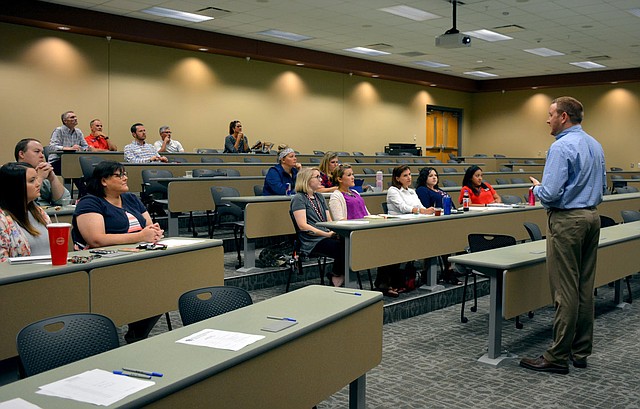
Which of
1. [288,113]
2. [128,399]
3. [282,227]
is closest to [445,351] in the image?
[282,227]

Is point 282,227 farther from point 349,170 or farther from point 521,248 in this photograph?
point 521,248

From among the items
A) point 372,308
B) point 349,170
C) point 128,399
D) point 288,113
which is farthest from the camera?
point 288,113

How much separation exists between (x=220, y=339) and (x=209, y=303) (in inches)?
24.8

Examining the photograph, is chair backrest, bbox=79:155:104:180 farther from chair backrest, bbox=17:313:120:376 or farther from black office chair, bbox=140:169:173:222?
chair backrest, bbox=17:313:120:376

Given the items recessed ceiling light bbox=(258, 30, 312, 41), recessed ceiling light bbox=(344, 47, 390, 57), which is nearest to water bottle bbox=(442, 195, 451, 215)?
recessed ceiling light bbox=(258, 30, 312, 41)

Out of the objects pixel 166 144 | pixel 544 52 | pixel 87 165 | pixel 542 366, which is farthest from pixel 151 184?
pixel 544 52

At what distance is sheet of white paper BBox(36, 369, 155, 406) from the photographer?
65.1 inches

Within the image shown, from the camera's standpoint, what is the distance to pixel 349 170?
5.93 metres

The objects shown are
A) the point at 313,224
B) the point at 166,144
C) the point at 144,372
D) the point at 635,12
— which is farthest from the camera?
the point at 166,144

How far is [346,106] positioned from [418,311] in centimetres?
1199

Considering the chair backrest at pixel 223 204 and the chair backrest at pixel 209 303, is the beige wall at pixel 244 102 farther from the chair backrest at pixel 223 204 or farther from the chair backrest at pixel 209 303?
the chair backrest at pixel 209 303

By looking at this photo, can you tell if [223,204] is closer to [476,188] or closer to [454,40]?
[476,188]

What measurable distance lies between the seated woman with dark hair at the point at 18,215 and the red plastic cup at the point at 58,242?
39cm

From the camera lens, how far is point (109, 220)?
13.5 feet
